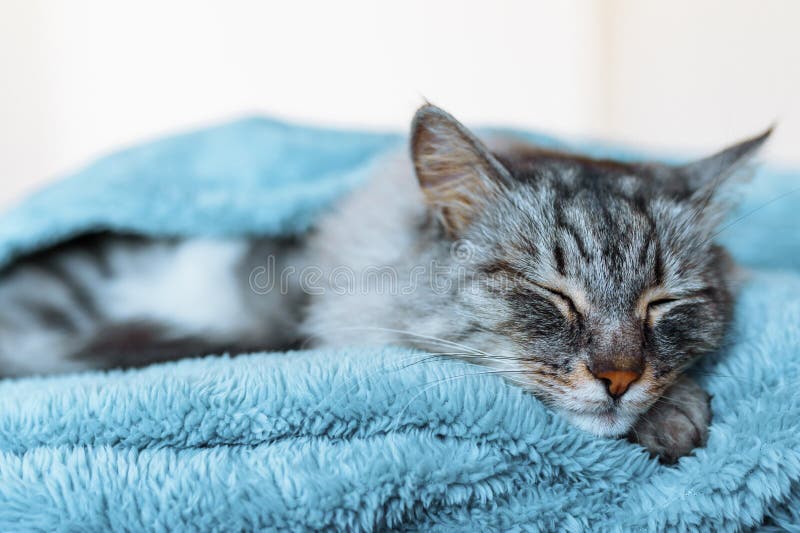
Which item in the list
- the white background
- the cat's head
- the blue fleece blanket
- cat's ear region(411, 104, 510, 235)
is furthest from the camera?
the white background

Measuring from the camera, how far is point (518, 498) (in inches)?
30.5

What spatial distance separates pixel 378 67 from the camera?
237 centimetres

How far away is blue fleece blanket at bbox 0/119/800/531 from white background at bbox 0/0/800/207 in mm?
1538

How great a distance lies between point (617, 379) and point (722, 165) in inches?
18.2

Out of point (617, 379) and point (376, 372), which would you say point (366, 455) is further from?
point (617, 379)

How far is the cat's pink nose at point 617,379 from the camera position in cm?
80

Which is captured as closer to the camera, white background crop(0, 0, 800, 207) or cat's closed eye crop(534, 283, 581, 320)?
cat's closed eye crop(534, 283, 581, 320)

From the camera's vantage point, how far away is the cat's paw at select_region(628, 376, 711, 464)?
32.5 inches

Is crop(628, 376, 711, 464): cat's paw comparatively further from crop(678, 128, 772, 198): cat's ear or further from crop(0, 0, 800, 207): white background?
crop(0, 0, 800, 207): white background

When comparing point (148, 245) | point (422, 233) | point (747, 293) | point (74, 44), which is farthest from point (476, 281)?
point (74, 44)

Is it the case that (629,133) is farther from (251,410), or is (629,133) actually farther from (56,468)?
(56,468)

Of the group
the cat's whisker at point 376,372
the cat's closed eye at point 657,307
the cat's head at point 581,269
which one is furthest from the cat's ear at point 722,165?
the cat's whisker at point 376,372

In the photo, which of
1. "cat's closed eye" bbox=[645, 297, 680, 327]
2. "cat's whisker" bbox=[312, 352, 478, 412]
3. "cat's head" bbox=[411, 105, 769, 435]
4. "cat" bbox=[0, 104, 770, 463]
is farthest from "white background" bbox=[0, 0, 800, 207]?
"cat's whisker" bbox=[312, 352, 478, 412]

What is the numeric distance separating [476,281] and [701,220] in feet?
1.30
